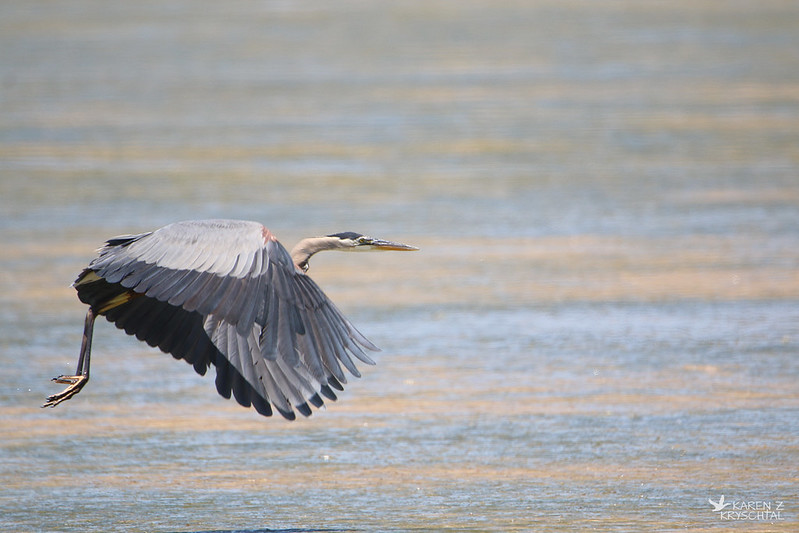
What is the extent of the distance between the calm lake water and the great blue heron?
0.51 metres

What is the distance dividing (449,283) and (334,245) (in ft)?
10.7

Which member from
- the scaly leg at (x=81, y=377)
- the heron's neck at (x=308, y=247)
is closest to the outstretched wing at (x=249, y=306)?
the heron's neck at (x=308, y=247)

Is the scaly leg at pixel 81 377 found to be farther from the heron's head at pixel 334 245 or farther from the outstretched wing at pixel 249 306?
the heron's head at pixel 334 245

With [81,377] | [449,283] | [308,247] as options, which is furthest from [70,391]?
[449,283]

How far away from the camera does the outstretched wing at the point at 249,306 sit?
5.05m

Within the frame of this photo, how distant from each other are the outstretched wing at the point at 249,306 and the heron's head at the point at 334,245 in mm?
410

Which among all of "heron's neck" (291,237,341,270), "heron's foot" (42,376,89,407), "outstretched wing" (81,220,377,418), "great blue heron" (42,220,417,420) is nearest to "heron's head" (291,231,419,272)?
"heron's neck" (291,237,341,270)

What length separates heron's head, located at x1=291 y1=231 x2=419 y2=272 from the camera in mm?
5727

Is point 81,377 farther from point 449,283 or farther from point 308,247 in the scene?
point 449,283

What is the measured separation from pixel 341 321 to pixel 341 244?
678mm

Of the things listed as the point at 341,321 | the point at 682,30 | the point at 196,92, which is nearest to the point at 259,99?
the point at 196,92

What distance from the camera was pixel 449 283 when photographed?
898cm

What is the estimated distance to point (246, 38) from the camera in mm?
23703

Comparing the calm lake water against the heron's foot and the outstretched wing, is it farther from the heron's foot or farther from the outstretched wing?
the outstretched wing
